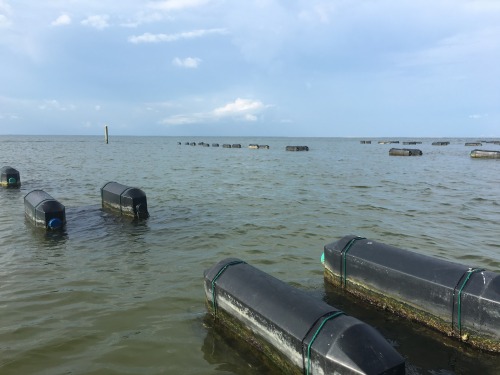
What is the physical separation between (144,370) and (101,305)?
7.52 ft

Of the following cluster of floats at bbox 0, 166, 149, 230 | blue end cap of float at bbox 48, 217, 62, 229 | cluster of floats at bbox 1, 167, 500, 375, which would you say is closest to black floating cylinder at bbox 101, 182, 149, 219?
cluster of floats at bbox 0, 166, 149, 230

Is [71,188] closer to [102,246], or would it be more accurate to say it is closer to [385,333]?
[102,246]

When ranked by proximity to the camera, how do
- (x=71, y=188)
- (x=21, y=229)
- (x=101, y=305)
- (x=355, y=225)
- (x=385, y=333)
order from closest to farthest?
(x=385, y=333)
(x=101, y=305)
(x=21, y=229)
(x=355, y=225)
(x=71, y=188)

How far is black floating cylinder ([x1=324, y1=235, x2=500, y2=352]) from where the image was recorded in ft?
16.8

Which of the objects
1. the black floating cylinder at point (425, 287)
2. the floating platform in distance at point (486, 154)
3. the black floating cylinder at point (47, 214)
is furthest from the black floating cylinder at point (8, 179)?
the floating platform in distance at point (486, 154)

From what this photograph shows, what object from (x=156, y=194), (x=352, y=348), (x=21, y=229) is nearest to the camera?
(x=352, y=348)

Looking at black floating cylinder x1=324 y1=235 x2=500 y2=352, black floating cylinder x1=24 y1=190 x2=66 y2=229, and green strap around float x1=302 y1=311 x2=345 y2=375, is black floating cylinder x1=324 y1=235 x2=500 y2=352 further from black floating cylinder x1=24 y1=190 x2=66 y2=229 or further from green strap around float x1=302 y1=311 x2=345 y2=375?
black floating cylinder x1=24 y1=190 x2=66 y2=229

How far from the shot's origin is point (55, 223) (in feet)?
38.4

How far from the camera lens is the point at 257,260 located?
30.5 ft

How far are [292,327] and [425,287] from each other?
2622mm

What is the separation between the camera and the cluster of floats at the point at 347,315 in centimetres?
394

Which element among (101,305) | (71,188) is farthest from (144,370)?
(71,188)

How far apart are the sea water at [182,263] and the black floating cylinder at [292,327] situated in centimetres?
39

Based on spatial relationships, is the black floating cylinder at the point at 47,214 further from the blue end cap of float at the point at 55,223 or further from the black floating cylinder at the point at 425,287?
the black floating cylinder at the point at 425,287
